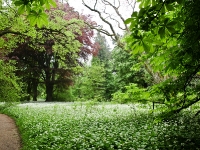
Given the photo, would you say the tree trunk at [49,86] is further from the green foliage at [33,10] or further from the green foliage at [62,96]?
the green foliage at [33,10]

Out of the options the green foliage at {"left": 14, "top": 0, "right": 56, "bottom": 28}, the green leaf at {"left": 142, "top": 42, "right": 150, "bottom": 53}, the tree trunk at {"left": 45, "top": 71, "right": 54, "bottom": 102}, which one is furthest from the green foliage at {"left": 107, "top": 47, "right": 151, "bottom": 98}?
the green foliage at {"left": 14, "top": 0, "right": 56, "bottom": 28}

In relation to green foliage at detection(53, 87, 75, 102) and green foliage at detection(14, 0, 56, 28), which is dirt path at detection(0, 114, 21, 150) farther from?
green foliage at detection(53, 87, 75, 102)

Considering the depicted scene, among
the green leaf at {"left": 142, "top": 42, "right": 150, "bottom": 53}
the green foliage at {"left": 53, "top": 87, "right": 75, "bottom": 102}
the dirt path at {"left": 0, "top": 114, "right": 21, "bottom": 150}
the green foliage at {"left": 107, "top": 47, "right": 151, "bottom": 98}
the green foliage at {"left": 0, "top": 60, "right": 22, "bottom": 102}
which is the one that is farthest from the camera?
the green foliage at {"left": 53, "top": 87, "right": 75, "bottom": 102}

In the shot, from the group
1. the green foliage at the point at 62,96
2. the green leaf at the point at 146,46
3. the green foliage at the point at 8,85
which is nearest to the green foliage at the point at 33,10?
the green leaf at the point at 146,46

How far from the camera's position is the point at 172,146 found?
17.9ft

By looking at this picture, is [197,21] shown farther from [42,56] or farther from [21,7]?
[42,56]

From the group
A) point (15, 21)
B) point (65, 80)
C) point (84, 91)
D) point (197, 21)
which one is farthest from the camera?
point (84, 91)

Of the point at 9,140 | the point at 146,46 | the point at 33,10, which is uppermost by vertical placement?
the point at 33,10

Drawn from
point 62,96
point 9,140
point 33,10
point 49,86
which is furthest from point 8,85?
point 62,96

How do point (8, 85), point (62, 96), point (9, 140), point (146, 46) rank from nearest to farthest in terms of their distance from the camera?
1. point (146, 46)
2. point (9, 140)
3. point (8, 85)
4. point (62, 96)

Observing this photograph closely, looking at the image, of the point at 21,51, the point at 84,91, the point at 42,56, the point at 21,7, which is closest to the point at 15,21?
the point at 21,7

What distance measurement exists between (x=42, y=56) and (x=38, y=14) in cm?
2922

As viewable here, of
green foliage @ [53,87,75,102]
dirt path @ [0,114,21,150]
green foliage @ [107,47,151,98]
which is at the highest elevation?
green foliage @ [107,47,151,98]

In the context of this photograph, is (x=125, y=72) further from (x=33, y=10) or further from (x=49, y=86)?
(x=33, y=10)
